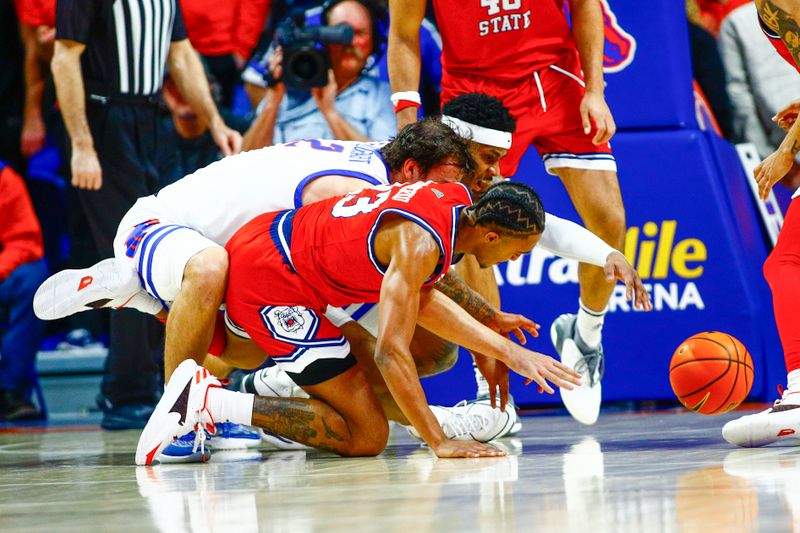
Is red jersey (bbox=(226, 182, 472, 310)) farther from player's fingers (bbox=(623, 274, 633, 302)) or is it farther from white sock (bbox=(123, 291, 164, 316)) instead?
player's fingers (bbox=(623, 274, 633, 302))

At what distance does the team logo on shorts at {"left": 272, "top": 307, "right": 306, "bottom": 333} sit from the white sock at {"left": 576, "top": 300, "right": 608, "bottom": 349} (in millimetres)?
1641

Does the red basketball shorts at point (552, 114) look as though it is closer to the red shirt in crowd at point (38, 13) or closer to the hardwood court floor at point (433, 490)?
the hardwood court floor at point (433, 490)

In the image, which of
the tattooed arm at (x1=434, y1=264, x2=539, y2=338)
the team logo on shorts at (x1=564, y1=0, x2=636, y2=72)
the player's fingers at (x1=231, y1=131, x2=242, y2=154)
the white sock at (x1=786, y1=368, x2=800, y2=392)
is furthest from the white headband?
the player's fingers at (x1=231, y1=131, x2=242, y2=154)

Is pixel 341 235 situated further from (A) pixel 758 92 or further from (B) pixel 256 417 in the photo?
(A) pixel 758 92

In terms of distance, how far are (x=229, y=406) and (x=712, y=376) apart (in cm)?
162

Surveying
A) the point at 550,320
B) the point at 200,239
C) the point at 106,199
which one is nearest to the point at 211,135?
the point at 106,199

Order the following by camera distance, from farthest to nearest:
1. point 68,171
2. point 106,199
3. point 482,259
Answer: point 68,171 → point 106,199 → point 482,259

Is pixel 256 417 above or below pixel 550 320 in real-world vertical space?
above

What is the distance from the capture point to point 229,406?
381cm

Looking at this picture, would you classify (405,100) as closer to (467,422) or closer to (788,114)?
(467,422)

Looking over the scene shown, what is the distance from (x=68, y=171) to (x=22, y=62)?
0.93 meters

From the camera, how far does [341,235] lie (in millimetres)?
3619

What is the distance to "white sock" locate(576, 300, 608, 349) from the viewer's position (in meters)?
4.95

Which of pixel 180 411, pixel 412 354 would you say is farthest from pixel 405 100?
pixel 180 411
